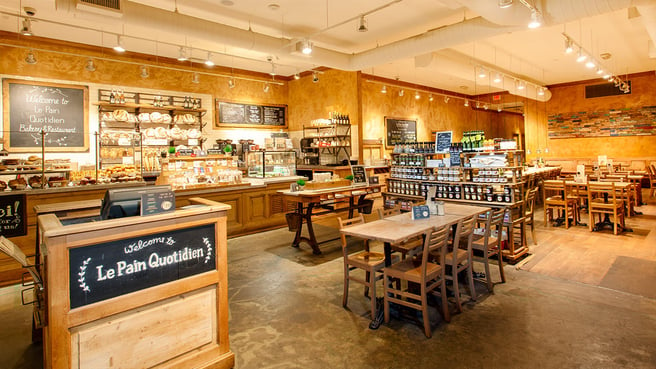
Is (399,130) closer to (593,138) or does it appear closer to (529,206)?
(529,206)

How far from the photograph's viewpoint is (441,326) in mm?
3180

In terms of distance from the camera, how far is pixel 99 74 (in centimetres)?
740

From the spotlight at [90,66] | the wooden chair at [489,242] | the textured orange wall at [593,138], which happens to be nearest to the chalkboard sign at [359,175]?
the wooden chair at [489,242]

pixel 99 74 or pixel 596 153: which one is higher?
pixel 99 74

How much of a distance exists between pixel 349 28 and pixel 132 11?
11.7 ft

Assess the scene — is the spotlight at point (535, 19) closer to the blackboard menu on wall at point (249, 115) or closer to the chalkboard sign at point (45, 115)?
the blackboard menu on wall at point (249, 115)

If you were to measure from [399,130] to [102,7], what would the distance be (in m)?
8.26

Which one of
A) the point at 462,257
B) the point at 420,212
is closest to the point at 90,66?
the point at 420,212

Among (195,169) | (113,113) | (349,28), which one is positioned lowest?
(195,169)

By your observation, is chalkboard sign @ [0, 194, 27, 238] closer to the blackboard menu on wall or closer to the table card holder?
the table card holder

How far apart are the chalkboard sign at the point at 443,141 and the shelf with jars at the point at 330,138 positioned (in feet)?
11.8

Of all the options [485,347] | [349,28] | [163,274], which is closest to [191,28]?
[349,28]

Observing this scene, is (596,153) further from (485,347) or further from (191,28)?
(191,28)

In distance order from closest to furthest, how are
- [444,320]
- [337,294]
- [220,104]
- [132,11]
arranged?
[444,320] → [337,294] → [132,11] → [220,104]
